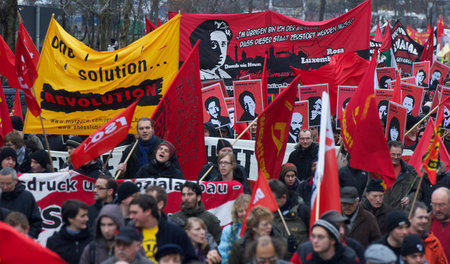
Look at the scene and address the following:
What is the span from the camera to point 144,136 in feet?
29.6

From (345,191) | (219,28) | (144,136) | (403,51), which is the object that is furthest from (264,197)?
(403,51)

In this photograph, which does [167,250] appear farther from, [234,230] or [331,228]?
[234,230]

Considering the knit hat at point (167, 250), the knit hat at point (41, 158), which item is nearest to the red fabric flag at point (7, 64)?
the knit hat at point (41, 158)

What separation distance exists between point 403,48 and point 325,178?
16.1m

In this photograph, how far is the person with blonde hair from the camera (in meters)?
6.77

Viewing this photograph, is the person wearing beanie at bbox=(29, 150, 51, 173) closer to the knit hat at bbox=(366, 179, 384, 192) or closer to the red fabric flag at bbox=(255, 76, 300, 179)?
the red fabric flag at bbox=(255, 76, 300, 179)

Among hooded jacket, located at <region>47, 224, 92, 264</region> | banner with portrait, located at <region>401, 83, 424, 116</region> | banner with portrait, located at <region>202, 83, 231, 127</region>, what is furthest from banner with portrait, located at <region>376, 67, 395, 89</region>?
hooded jacket, located at <region>47, 224, 92, 264</region>

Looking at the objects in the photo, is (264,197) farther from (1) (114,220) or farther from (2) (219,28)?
(2) (219,28)

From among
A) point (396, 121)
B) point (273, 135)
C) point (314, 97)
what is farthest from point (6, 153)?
point (314, 97)

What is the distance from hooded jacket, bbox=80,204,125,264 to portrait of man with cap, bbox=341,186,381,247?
6.86ft

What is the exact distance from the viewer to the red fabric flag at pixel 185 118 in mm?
9531

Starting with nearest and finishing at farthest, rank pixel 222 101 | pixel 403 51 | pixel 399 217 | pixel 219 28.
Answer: pixel 399 217, pixel 222 101, pixel 219 28, pixel 403 51

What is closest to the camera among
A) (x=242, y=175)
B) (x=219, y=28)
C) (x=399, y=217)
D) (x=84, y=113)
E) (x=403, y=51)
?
(x=399, y=217)

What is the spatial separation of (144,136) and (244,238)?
9.45 feet
